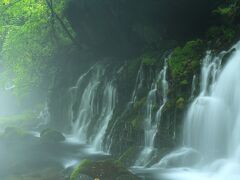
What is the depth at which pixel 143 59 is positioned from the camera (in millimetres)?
23375

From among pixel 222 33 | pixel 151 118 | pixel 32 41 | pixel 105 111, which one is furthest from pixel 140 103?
pixel 32 41

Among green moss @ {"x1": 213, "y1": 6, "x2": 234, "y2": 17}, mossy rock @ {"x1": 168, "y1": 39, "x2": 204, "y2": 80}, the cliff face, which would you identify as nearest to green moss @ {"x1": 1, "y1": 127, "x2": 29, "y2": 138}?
the cliff face

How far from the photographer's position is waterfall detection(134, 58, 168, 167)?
1815cm

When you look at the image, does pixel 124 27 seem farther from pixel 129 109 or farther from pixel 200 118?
pixel 200 118

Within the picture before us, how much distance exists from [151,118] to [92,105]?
23.9 feet

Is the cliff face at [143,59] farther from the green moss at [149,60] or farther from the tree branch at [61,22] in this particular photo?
the tree branch at [61,22]

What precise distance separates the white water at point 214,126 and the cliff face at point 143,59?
2.14 ft

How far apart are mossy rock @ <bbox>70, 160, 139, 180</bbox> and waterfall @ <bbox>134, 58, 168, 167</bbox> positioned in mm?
3153


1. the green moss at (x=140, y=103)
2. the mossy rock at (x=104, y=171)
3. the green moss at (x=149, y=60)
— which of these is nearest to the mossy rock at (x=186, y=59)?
the green moss at (x=149, y=60)

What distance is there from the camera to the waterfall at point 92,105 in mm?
24422

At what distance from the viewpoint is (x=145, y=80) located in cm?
2230

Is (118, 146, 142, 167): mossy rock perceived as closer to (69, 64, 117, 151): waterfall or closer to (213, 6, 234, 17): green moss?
(69, 64, 117, 151): waterfall

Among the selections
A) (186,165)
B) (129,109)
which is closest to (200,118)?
(186,165)

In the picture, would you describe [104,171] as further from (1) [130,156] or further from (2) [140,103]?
(2) [140,103]
